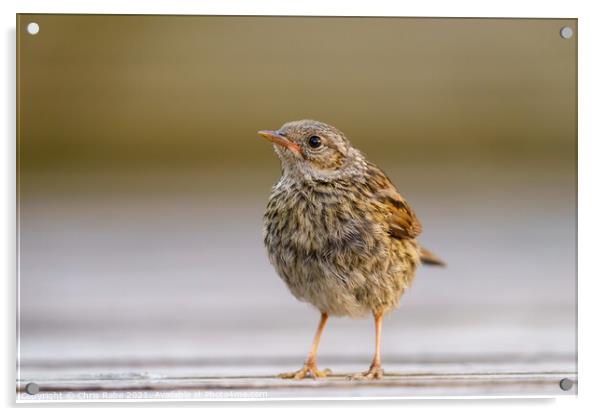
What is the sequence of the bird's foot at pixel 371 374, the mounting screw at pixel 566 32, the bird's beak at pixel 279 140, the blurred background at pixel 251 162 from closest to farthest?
the bird's beak at pixel 279 140 → the bird's foot at pixel 371 374 → the blurred background at pixel 251 162 → the mounting screw at pixel 566 32

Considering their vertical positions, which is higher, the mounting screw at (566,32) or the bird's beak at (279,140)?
the mounting screw at (566,32)

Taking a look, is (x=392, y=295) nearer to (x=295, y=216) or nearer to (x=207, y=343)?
(x=295, y=216)

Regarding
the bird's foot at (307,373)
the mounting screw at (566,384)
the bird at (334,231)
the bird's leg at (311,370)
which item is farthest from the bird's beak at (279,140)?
the mounting screw at (566,384)

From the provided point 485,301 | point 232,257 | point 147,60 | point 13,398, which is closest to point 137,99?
point 147,60

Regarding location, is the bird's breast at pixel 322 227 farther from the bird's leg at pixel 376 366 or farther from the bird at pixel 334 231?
the bird's leg at pixel 376 366

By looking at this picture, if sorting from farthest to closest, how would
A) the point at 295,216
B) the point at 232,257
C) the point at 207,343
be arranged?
the point at 232,257 → the point at 207,343 → the point at 295,216
